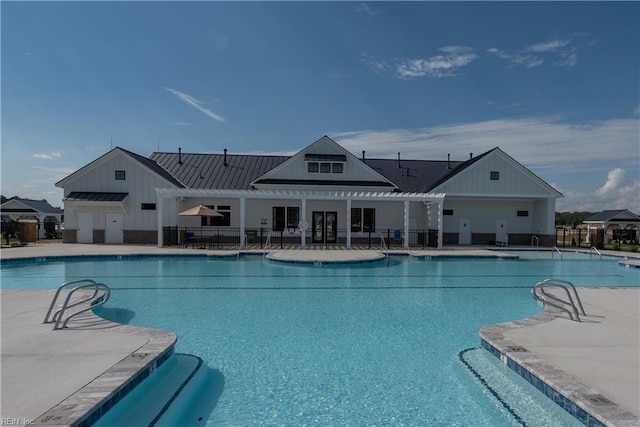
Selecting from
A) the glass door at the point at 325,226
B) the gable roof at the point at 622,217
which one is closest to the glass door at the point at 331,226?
the glass door at the point at 325,226

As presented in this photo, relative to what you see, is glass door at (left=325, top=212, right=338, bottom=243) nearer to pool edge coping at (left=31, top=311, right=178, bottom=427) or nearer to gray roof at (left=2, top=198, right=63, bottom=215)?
pool edge coping at (left=31, top=311, right=178, bottom=427)

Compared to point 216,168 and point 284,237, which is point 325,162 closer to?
point 284,237

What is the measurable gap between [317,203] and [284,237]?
9.76 ft

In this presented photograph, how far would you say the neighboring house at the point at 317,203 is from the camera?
21109 millimetres

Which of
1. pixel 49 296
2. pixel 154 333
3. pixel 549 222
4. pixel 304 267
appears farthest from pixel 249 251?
pixel 549 222

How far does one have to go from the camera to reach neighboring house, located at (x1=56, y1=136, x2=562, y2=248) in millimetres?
21109

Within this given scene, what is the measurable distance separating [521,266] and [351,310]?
10570mm

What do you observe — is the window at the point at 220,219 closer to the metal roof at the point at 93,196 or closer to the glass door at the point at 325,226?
the metal roof at the point at 93,196

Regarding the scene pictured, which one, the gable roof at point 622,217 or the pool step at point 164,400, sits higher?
the gable roof at point 622,217

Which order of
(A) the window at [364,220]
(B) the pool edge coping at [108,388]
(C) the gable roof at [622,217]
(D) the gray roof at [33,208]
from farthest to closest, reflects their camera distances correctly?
(C) the gable roof at [622,217] → (D) the gray roof at [33,208] → (A) the window at [364,220] → (B) the pool edge coping at [108,388]

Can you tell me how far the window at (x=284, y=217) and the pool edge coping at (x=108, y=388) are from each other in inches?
667

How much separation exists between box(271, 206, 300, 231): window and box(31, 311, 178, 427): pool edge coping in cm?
1694

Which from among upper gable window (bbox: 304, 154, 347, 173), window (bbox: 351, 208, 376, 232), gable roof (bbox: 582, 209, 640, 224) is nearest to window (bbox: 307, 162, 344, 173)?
upper gable window (bbox: 304, 154, 347, 173)

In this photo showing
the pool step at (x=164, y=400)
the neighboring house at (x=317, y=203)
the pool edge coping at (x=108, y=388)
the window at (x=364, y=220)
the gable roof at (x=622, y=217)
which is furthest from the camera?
the gable roof at (x=622, y=217)
